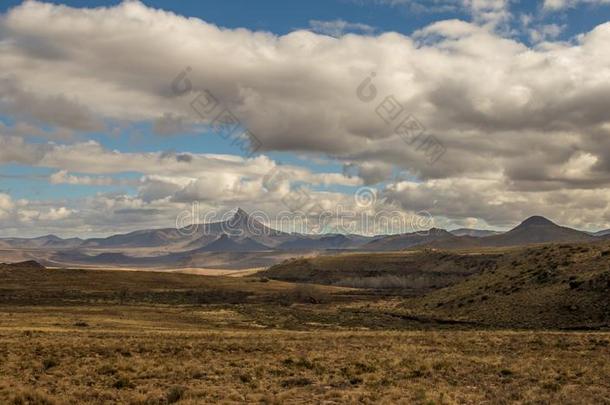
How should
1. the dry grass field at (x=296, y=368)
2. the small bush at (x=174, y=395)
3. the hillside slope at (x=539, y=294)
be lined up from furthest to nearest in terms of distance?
the hillside slope at (x=539, y=294) < the dry grass field at (x=296, y=368) < the small bush at (x=174, y=395)

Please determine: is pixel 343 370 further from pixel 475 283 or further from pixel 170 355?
pixel 475 283

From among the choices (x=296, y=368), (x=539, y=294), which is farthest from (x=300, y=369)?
(x=539, y=294)

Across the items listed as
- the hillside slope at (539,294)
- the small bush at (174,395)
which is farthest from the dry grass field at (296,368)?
the hillside slope at (539,294)

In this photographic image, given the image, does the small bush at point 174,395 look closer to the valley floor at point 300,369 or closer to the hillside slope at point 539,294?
the valley floor at point 300,369

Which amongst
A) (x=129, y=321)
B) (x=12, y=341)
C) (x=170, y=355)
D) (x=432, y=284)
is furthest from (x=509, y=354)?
(x=432, y=284)

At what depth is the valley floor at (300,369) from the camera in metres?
20.8

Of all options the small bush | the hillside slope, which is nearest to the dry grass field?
the small bush

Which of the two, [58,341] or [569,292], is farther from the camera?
[569,292]

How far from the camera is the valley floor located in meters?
20.8

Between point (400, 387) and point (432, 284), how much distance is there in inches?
6460

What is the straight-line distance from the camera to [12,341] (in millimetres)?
34531

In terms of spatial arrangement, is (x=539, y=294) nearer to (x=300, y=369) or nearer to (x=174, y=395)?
(x=300, y=369)

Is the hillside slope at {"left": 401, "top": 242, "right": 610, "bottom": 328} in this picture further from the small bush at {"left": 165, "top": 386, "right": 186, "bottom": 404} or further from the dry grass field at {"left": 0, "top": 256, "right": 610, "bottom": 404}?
the small bush at {"left": 165, "top": 386, "right": 186, "bottom": 404}

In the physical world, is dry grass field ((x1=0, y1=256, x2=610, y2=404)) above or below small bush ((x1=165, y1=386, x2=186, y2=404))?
below
